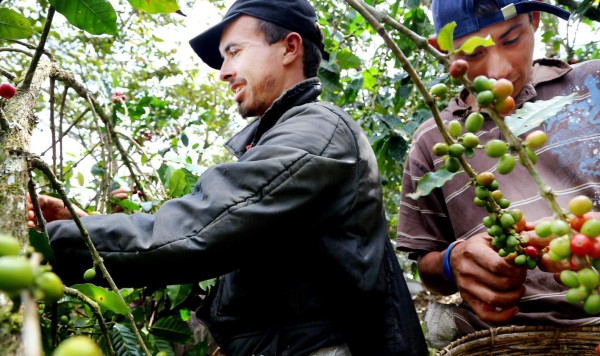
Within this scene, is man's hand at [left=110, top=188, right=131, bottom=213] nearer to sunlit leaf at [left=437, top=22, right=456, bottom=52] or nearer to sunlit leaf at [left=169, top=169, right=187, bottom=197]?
sunlit leaf at [left=169, top=169, right=187, bottom=197]

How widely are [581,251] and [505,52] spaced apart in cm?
117

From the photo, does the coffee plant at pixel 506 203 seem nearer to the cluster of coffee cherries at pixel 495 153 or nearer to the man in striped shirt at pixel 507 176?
the cluster of coffee cherries at pixel 495 153

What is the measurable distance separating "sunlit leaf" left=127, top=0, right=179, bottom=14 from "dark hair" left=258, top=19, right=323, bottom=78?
723 millimetres

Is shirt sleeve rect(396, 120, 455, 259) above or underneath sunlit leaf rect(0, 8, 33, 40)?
underneath

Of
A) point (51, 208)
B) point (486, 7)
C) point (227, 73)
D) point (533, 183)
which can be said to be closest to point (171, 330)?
point (51, 208)

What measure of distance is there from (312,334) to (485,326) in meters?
0.63

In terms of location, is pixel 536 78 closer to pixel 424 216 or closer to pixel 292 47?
pixel 424 216

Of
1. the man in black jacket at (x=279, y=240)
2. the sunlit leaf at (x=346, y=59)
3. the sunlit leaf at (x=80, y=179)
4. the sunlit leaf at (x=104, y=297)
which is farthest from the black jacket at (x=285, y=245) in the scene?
the sunlit leaf at (x=346, y=59)

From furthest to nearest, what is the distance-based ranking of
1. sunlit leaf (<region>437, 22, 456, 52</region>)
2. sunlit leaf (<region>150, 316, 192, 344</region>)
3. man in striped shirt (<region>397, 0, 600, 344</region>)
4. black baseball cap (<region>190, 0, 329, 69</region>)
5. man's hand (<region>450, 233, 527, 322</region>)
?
1. sunlit leaf (<region>150, 316, 192, 344</region>)
2. black baseball cap (<region>190, 0, 329, 69</region>)
3. man in striped shirt (<region>397, 0, 600, 344</region>)
4. man's hand (<region>450, 233, 527, 322</region>)
5. sunlit leaf (<region>437, 22, 456, 52</region>)

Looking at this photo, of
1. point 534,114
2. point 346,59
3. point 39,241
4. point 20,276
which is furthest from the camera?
point 346,59

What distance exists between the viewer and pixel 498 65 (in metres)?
1.73

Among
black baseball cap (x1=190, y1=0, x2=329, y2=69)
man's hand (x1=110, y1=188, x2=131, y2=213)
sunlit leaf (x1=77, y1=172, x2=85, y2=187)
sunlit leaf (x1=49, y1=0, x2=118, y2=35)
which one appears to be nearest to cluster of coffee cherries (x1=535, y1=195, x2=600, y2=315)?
sunlit leaf (x1=49, y1=0, x2=118, y2=35)

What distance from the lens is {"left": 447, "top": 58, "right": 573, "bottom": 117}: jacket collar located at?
1.81 metres

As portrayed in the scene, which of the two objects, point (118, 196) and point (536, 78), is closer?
point (536, 78)
